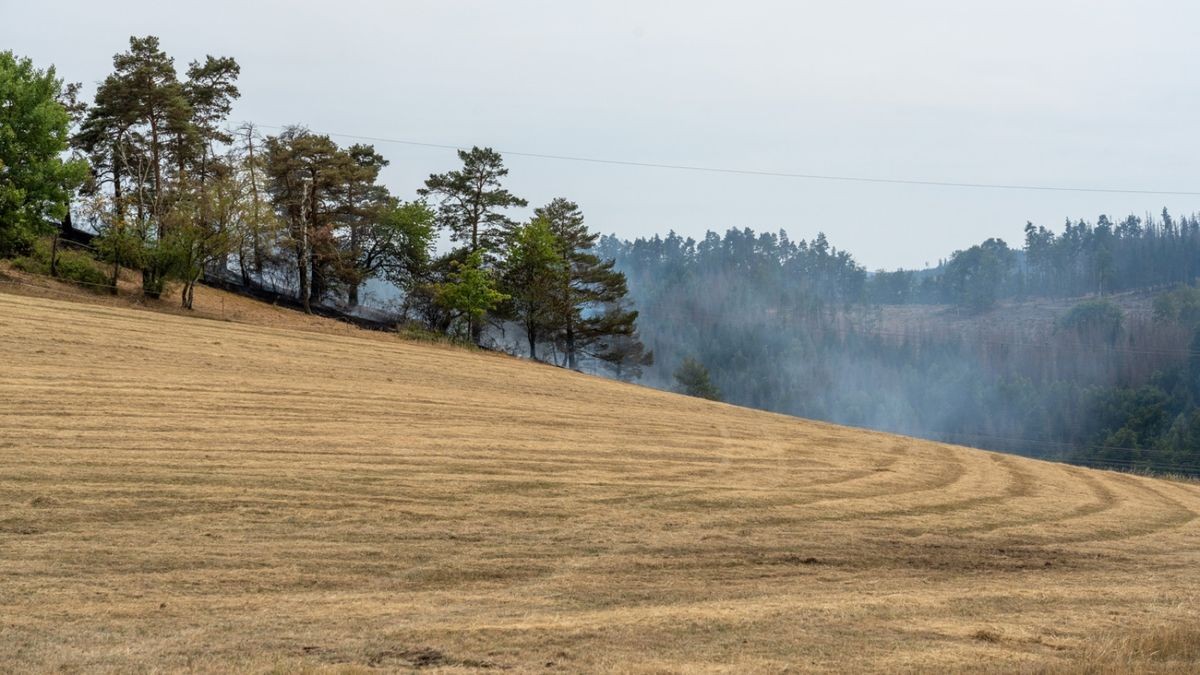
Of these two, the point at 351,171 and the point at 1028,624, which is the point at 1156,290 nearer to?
the point at 351,171

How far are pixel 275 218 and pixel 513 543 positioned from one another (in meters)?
37.8

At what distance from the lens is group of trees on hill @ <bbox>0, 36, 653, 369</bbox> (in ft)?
139

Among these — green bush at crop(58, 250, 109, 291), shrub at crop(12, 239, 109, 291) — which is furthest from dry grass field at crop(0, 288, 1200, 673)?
shrub at crop(12, 239, 109, 291)

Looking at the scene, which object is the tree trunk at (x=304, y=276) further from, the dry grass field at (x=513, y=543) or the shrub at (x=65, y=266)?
the dry grass field at (x=513, y=543)

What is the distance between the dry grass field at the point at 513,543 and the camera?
9.69 m

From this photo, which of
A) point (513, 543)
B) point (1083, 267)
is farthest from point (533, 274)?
point (1083, 267)

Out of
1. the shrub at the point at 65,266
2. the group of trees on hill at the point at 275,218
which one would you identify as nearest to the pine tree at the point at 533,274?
the group of trees on hill at the point at 275,218

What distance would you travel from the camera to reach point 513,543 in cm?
1379

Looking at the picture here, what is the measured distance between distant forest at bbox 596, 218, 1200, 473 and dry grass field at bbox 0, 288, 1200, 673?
75574 mm

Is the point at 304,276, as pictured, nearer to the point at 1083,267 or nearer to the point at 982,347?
the point at 982,347

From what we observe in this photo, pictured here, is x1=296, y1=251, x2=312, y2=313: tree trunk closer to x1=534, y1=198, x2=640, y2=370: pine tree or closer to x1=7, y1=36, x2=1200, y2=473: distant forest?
x1=7, y1=36, x2=1200, y2=473: distant forest

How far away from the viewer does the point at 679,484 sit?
18.4 m

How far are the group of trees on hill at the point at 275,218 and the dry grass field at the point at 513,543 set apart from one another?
1767 cm

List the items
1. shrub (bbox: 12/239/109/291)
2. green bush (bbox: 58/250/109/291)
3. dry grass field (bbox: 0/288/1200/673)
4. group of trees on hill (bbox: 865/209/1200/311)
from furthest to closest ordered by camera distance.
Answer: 1. group of trees on hill (bbox: 865/209/1200/311)
2. green bush (bbox: 58/250/109/291)
3. shrub (bbox: 12/239/109/291)
4. dry grass field (bbox: 0/288/1200/673)
